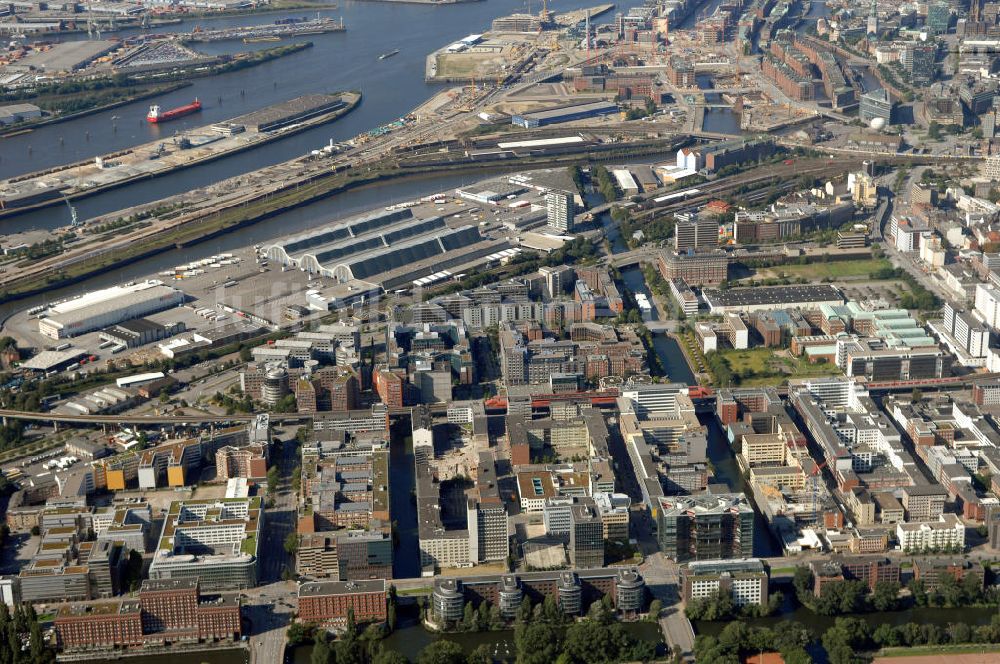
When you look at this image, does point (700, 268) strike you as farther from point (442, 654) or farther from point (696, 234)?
point (442, 654)

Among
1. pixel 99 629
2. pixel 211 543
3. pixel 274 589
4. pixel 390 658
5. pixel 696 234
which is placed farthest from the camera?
pixel 696 234

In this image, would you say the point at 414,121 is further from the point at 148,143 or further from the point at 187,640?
the point at 187,640

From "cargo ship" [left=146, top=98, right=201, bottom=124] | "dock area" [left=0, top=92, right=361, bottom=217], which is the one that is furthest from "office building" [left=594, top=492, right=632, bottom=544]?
"cargo ship" [left=146, top=98, right=201, bottom=124]

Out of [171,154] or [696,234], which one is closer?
[696,234]

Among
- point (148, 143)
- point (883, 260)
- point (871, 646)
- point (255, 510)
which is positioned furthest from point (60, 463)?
point (148, 143)

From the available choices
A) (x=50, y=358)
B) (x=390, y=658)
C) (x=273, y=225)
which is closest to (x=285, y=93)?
(x=273, y=225)

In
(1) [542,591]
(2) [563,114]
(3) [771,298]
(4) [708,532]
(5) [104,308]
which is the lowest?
(1) [542,591]
